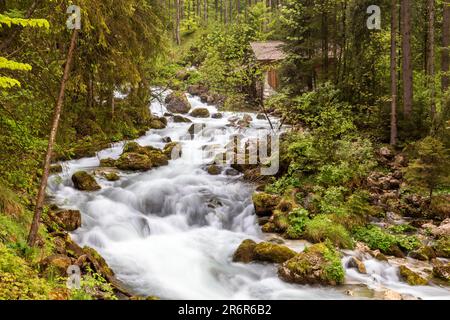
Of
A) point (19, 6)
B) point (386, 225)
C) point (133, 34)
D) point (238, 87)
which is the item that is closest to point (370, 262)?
point (386, 225)

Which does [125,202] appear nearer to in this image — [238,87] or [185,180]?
[185,180]

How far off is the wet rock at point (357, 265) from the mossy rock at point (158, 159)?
1099 cm

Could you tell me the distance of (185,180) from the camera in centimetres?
1739

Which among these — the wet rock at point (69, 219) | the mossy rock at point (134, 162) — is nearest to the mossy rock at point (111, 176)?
the mossy rock at point (134, 162)

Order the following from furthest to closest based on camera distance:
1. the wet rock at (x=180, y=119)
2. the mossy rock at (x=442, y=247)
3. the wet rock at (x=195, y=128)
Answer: the wet rock at (x=180, y=119) → the wet rock at (x=195, y=128) → the mossy rock at (x=442, y=247)

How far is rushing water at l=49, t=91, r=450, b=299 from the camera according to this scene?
9.58 m

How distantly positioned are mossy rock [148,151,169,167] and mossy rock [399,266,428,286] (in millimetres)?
12073

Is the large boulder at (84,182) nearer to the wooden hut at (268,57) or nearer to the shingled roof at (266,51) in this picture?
the wooden hut at (268,57)

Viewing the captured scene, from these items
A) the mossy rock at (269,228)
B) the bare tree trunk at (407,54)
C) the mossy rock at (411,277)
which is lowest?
the mossy rock at (411,277)

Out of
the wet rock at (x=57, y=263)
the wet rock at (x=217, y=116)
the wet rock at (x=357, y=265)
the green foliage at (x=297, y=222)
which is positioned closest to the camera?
the wet rock at (x=57, y=263)

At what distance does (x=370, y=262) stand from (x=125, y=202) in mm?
8802

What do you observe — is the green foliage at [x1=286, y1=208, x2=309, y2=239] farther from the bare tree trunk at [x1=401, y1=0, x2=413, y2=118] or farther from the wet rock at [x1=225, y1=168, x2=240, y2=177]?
the bare tree trunk at [x1=401, y1=0, x2=413, y2=118]

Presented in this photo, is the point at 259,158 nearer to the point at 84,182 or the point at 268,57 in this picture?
the point at 84,182

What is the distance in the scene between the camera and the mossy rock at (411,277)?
378 inches
